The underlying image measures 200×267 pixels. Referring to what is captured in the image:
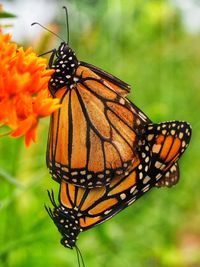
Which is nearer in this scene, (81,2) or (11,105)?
(11,105)

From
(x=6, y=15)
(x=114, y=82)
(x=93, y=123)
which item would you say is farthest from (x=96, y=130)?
(x=6, y=15)

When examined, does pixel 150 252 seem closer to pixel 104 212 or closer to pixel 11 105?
pixel 104 212

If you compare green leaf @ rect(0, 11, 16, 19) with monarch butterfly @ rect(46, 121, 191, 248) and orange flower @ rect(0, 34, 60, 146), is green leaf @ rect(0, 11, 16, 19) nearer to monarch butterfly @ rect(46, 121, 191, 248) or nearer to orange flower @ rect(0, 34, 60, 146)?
orange flower @ rect(0, 34, 60, 146)

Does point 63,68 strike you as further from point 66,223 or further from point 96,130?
point 66,223

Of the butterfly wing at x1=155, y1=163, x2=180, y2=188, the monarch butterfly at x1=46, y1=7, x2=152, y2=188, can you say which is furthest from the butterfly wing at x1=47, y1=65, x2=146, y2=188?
the butterfly wing at x1=155, y1=163, x2=180, y2=188

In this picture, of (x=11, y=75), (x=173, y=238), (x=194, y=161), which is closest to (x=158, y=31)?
(x=194, y=161)

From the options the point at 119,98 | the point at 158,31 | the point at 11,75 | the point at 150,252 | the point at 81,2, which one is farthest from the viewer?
the point at 158,31
